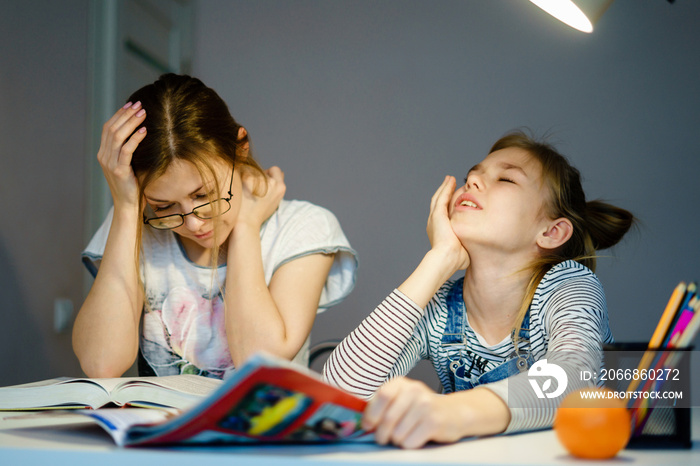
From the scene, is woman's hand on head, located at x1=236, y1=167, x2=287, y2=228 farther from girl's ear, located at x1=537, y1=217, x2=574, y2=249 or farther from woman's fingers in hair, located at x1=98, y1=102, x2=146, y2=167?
girl's ear, located at x1=537, y1=217, x2=574, y2=249

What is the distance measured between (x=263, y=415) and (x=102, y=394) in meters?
0.40

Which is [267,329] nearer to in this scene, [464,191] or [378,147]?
[464,191]

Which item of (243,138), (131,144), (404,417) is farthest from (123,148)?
(404,417)

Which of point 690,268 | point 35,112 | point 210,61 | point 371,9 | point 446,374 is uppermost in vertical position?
point 371,9

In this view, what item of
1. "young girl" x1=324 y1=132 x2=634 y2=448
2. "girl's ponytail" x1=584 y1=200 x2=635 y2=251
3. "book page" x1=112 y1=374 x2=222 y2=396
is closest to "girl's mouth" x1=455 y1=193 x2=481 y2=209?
"young girl" x1=324 y1=132 x2=634 y2=448

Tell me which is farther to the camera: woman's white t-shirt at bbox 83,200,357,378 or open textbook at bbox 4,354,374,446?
woman's white t-shirt at bbox 83,200,357,378

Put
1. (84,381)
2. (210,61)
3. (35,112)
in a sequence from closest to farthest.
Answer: (84,381)
(35,112)
(210,61)

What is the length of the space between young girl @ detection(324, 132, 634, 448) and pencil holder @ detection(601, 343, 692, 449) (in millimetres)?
193

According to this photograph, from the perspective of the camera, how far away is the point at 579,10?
0.79 meters

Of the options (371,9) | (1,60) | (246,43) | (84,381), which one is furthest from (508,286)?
(246,43)

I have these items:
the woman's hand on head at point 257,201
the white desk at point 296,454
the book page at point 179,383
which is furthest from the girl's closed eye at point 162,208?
the white desk at point 296,454

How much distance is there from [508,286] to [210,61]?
1.77 metres

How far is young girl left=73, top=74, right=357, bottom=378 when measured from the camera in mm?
1112

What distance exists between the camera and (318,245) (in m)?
1.23
